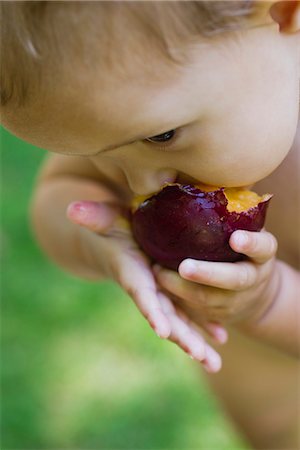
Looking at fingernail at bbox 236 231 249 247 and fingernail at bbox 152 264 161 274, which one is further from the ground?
fingernail at bbox 236 231 249 247

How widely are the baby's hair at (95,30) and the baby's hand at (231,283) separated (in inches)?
12.7

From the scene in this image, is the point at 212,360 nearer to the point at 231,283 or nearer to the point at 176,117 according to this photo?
the point at 231,283

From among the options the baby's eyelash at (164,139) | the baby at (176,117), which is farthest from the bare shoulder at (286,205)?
the baby's eyelash at (164,139)

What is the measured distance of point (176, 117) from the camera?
104 cm

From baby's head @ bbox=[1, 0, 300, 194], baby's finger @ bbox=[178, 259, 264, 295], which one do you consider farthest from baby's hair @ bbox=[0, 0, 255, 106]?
baby's finger @ bbox=[178, 259, 264, 295]

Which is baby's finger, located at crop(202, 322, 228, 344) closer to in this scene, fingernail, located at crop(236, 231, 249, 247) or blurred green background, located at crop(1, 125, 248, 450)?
fingernail, located at crop(236, 231, 249, 247)

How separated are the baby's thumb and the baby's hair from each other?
404 mm

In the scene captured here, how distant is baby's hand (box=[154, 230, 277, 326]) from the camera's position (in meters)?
1.18

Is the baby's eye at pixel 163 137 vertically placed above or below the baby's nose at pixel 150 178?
above

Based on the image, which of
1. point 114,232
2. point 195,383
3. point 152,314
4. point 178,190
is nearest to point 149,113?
point 178,190

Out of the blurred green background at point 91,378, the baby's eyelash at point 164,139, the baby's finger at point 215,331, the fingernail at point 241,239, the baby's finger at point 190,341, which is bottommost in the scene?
the blurred green background at point 91,378

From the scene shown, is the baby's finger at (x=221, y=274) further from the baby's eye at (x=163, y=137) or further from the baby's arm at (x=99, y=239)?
the baby's eye at (x=163, y=137)

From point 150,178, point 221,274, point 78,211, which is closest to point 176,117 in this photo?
point 150,178

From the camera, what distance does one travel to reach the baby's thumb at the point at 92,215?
138 cm
